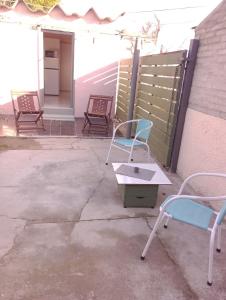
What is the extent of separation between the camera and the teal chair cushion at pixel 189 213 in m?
2.21

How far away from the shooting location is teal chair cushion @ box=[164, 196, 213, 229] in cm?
221

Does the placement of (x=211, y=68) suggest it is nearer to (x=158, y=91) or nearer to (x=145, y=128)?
(x=145, y=128)

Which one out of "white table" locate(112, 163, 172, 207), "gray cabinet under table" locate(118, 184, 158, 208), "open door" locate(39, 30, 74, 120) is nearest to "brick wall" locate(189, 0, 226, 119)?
"white table" locate(112, 163, 172, 207)

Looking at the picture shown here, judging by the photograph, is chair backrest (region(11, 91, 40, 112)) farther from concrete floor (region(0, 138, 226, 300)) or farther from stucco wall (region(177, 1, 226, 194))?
stucco wall (region(177, 1, 226, 194))

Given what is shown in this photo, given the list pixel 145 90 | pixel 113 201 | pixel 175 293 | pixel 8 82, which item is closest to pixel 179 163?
pixel 113 201

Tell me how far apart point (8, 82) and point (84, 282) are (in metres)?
6.57

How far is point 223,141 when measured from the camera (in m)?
3.32

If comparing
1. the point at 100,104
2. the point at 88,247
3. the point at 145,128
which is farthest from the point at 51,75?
the point at 88,247

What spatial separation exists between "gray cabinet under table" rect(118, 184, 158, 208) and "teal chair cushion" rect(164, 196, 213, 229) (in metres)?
0.78

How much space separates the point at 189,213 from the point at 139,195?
39.9 inches

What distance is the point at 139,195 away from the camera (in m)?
3.29

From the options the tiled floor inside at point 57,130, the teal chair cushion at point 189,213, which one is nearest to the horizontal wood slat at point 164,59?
the tiled floor inside at point 57,130

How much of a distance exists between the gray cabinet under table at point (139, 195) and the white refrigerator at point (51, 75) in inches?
334

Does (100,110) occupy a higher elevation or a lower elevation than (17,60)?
lower
